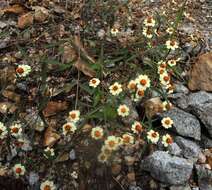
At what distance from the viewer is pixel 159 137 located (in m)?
2.63

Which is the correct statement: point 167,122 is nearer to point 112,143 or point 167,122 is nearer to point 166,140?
point 166,140

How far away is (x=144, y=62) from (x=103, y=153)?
0.74 meters

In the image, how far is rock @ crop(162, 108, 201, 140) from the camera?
2637mm

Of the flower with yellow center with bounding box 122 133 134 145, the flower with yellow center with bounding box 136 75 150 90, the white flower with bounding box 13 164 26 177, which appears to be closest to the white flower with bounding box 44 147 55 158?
the white flower with bounding box 13 164 26 177

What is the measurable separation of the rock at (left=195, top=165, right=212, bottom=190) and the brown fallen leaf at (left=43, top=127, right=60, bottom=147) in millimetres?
779

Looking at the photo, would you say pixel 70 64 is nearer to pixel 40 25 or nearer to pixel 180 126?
pixel 40 25

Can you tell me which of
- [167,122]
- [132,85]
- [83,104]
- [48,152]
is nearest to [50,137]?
[48,152]

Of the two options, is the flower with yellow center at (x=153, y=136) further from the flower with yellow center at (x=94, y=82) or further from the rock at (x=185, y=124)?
the flower with yellow center at (x=94, y=82)

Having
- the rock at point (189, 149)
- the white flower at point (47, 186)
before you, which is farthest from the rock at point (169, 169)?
→ the white flower at point (47, 186)

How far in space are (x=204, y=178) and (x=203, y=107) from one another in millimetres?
409

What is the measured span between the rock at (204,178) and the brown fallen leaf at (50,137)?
78 centimetres

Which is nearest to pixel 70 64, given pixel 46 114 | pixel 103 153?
pixel 46 114

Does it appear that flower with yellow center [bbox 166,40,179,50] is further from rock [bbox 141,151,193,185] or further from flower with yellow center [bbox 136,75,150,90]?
rock [bbox 141,151,193,185]

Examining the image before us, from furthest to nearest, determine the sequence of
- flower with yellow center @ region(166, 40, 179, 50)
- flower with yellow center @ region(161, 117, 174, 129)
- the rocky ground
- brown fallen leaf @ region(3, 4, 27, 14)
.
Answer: brown fallen leaf @ region(3, 4, 27, 14) → flower with yellow center @ region(166, 40, 179, 50) → flower with yellow center @ region(161, 117, 174, 129) → the rocky ground
